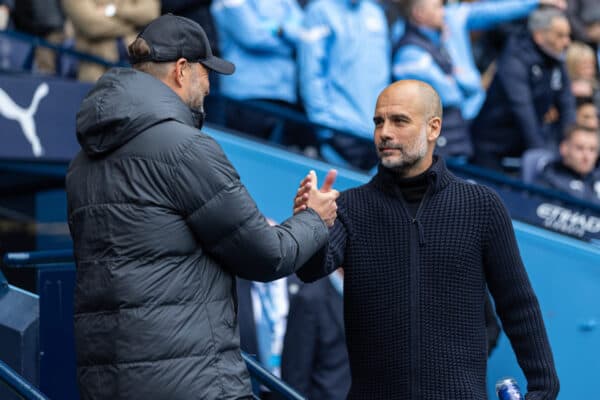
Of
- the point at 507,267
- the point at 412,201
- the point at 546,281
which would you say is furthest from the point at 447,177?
the point at 546,281

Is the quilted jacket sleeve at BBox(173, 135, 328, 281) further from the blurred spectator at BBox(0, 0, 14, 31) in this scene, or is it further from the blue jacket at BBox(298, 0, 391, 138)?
the blurred spectator at BBox(0, 0, 14, 31)

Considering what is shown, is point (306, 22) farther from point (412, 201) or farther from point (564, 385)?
point (412, 201)

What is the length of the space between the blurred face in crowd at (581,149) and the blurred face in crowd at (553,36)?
44.4 inches

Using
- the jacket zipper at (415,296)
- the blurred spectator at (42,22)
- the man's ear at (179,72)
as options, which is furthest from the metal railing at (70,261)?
the blurred spectator at (42,22)

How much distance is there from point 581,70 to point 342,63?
9.54ft

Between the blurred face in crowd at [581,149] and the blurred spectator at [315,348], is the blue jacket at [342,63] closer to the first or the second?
the blurred face in crowd at [581,149]

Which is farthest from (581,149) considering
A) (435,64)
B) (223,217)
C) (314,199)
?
(223,217)

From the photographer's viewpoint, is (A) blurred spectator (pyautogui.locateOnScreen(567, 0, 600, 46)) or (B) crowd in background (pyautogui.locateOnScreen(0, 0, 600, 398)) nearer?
(B) crowd in background (pyautogui.locateOnScreen(0, 0, 600, 398))

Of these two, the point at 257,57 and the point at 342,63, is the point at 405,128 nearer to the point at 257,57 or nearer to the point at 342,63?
the point at 257,57

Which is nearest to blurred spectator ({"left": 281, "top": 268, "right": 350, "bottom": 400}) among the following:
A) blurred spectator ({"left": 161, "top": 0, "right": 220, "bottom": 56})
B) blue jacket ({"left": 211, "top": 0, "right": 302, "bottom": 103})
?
blue jacket ({"left": 211, "top": 0, "right": 302, "bottom": 103})

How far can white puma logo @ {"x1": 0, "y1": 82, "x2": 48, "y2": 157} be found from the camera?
7.65m

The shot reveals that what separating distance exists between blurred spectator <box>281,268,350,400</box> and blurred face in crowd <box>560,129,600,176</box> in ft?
9.27

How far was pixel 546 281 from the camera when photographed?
714 centimetres

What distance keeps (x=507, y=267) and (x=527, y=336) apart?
0.27 meters
